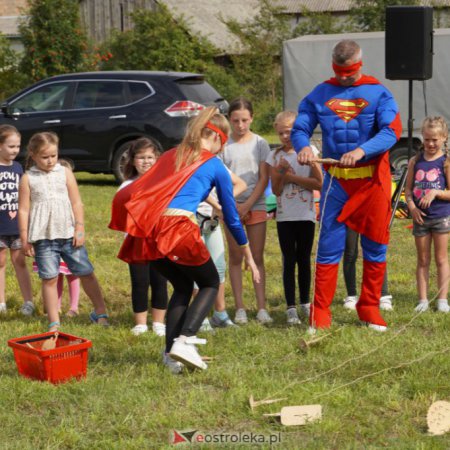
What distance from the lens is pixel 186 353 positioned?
527 centimetres

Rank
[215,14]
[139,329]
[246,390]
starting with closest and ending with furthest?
[246,390] < [139,329] < [215,14]

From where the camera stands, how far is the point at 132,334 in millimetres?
6543

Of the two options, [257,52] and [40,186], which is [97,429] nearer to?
[40,186]

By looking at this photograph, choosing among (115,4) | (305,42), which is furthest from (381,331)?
(115,4)

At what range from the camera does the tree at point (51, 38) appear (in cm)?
3017

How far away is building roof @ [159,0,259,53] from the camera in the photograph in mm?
41466

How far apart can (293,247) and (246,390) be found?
2157 mm

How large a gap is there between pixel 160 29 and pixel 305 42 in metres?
16.1

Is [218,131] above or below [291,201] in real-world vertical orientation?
above

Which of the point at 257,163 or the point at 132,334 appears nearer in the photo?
the point at 132,334

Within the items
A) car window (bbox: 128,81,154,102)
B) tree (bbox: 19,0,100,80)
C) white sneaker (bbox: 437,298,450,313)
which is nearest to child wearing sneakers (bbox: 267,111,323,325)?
white sneaker (bbox: 437,298,450,313)

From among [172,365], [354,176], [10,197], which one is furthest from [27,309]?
[354,176]

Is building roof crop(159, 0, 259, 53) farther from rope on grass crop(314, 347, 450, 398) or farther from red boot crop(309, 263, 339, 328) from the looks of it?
rope on grass crop(314, 347, 450, 398)

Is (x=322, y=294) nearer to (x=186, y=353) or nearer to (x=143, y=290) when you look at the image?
(x=143, y=290)
